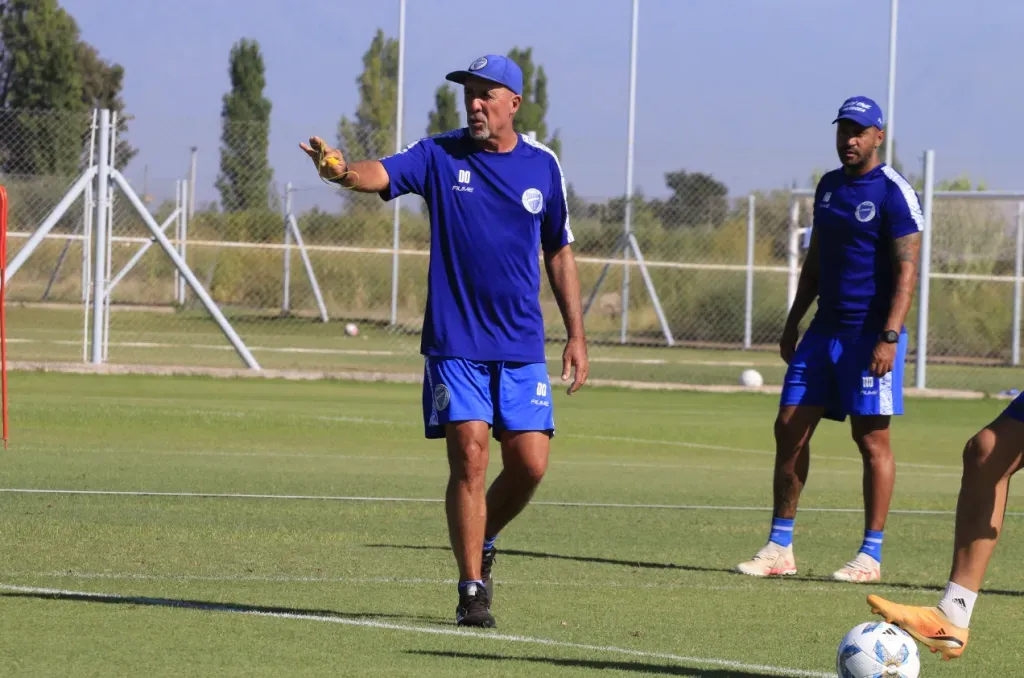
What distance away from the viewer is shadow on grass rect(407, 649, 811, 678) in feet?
19.4

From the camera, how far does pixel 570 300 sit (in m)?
7.46

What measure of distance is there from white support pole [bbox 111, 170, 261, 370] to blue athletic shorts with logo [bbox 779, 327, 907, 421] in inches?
540

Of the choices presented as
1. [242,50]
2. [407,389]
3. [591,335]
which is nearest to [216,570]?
[407,389]

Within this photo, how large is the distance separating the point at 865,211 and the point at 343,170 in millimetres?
3173

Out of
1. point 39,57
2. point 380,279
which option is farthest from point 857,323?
point 39,57

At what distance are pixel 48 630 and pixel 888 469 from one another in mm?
4457

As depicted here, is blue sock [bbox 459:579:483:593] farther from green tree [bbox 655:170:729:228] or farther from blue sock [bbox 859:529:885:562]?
green tree [bbox 655:170:729:228]

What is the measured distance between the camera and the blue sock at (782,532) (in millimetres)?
8758

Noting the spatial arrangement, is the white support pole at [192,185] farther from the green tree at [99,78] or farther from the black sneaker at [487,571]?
the green tree at [99,78]

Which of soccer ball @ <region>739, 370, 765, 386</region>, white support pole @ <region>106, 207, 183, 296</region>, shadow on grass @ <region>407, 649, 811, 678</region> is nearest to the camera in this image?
shadow on grass @ <region>407, 649, 811, 678</region>

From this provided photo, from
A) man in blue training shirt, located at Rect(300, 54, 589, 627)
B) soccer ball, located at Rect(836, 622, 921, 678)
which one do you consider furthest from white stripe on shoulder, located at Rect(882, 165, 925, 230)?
soccer ball, located at Rect(836, 622, 921, 678)

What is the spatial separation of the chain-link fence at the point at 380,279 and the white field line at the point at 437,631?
1532 centimetres

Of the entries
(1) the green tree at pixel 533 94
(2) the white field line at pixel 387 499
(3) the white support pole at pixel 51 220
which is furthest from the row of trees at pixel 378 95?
(2) the white field line at pixel 387 499

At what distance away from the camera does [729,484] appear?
12969 millimetres
